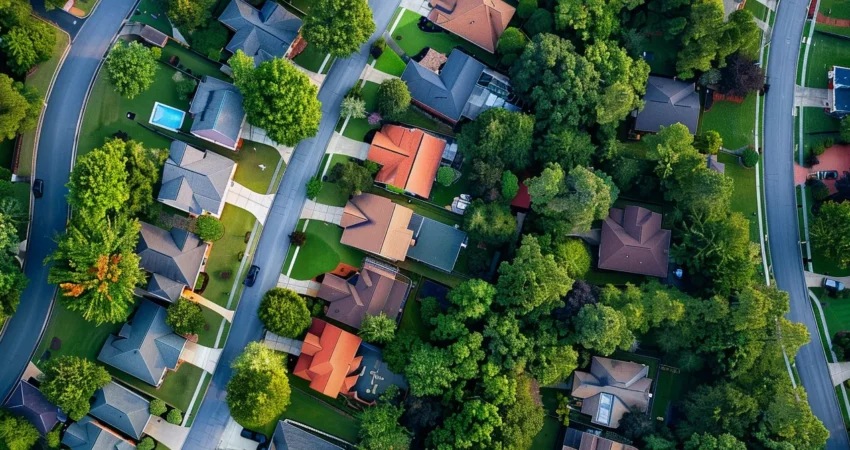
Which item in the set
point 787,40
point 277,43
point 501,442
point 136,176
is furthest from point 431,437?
point 787,40

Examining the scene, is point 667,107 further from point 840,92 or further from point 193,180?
point 193,180

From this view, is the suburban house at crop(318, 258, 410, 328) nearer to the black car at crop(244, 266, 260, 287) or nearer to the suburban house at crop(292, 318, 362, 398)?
the suburban house at crop(292, 318, 362, 398)

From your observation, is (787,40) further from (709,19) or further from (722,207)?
(722,207)

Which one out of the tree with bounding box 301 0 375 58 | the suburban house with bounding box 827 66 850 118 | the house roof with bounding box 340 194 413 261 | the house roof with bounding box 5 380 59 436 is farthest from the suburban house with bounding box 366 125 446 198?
the suburban house with bounding box 827 66 850 118

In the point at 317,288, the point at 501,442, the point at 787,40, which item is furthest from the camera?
the point at 787,40

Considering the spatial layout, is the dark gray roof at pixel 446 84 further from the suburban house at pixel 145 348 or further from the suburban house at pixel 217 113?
the suburban house at pixel 145 348

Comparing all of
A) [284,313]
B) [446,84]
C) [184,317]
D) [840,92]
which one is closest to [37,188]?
[184,317]
